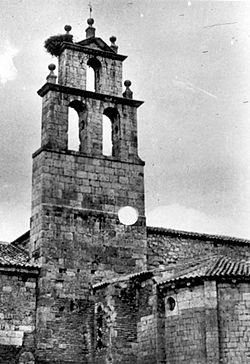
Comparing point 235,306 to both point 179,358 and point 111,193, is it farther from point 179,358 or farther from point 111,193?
point 111,193

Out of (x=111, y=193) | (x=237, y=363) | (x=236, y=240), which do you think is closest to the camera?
(x=237, y=363)

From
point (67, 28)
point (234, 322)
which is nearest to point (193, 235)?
point (234, 322)

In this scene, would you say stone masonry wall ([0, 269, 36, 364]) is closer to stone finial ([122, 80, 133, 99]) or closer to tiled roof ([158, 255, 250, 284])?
tiled roof ([158, 255, 250, 284])

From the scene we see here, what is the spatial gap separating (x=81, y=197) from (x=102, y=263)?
2.31 meters

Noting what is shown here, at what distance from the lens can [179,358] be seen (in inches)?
785

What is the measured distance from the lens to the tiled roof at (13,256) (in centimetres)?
2191

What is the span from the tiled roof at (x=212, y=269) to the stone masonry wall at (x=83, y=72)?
7383 millimetres

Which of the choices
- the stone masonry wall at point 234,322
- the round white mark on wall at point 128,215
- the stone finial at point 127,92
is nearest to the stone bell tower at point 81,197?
the stone finial at point 127,92

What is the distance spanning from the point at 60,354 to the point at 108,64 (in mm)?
10389

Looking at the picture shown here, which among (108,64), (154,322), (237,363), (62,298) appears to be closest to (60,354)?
(62,298)

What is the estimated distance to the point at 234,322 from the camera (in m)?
19.6

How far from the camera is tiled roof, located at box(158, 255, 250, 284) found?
784 inches

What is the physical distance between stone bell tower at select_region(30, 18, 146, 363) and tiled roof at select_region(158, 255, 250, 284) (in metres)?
2.81

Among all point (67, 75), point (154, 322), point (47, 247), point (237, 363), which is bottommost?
point (237, 363)
